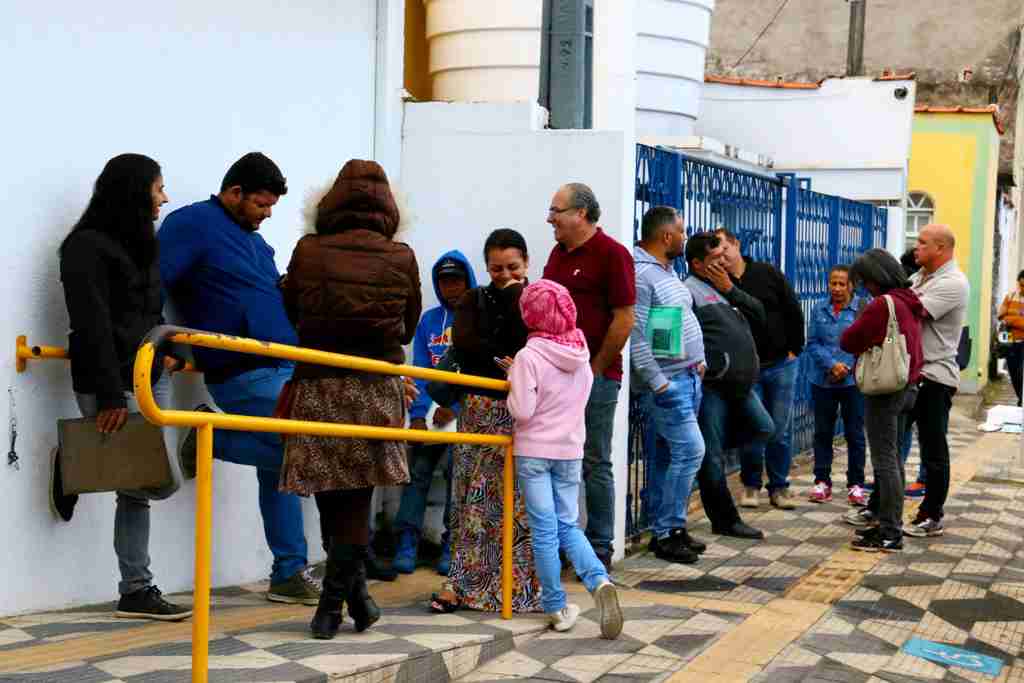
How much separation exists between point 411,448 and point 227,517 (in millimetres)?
1067

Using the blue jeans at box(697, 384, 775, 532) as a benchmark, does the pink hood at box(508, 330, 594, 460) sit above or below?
above

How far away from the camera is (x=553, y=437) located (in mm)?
6395

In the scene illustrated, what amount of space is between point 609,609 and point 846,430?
16.5 ft

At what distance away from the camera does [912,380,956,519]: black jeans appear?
9266 millimetres

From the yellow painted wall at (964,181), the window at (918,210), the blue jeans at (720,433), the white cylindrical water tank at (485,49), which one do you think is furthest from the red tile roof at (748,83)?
the blue jeans at (720,433)

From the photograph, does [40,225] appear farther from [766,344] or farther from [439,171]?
[766,344]

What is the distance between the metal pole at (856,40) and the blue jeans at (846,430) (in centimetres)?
1592

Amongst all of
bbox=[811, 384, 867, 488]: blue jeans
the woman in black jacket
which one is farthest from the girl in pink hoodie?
bbox=[811, 384, 867, 488]: blue jeans

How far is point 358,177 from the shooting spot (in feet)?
18.9

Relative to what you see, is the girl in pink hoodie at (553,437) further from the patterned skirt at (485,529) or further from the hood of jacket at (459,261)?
the hood of jacket at (459,261)

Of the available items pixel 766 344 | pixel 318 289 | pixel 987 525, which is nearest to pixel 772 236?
pixel 766 344

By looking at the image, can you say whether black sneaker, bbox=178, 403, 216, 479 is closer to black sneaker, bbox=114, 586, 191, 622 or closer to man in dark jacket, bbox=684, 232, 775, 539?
black sneaker, bbox=114, 586, 191, 622

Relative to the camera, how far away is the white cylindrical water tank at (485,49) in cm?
931

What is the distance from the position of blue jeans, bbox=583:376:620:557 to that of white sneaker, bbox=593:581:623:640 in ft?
4.37
